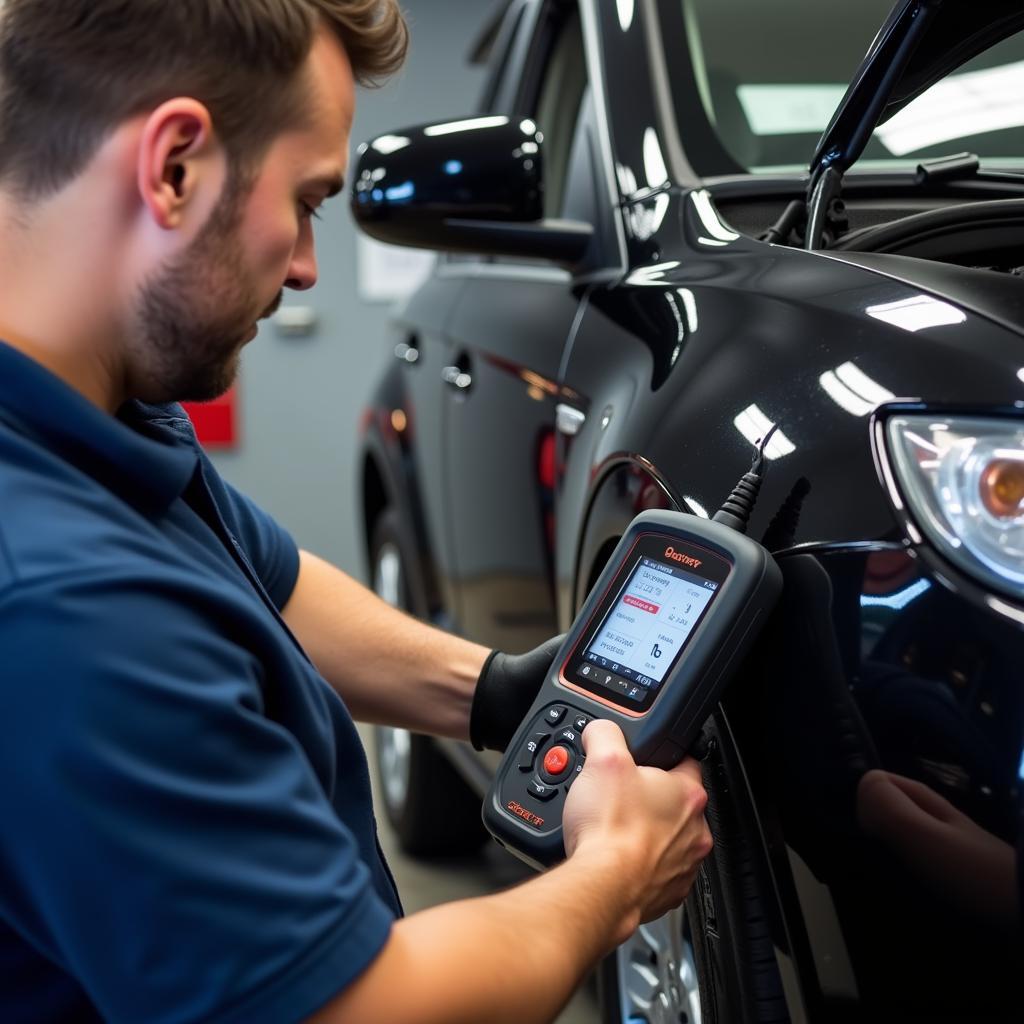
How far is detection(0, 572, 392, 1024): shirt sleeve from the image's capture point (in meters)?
0.66

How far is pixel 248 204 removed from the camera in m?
0.83

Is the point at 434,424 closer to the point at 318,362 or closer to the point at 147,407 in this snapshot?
the point at 147,407

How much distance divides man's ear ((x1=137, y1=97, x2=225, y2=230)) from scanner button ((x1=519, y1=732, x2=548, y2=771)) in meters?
0.45

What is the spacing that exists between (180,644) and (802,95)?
1.14 m

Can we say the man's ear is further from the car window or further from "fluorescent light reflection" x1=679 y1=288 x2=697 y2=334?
the car window

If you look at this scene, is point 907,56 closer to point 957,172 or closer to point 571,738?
point 957,172

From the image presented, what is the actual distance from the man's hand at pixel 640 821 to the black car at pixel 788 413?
44 mm

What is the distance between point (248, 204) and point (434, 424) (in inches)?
46.7

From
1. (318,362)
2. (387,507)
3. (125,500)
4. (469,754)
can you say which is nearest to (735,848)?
(125,500)

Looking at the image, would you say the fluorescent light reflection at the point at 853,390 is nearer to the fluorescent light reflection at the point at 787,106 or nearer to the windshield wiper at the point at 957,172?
the windshield wiper at the point at 957,172

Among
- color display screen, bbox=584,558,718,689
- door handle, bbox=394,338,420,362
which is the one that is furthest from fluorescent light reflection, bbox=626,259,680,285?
door handle, bbox=394,338,420,362

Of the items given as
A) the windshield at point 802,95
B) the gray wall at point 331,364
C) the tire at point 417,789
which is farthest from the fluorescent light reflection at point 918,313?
the gray wall at point 331,364

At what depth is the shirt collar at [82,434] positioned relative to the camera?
0.77 metres

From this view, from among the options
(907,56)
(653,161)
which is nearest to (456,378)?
(653,161)
